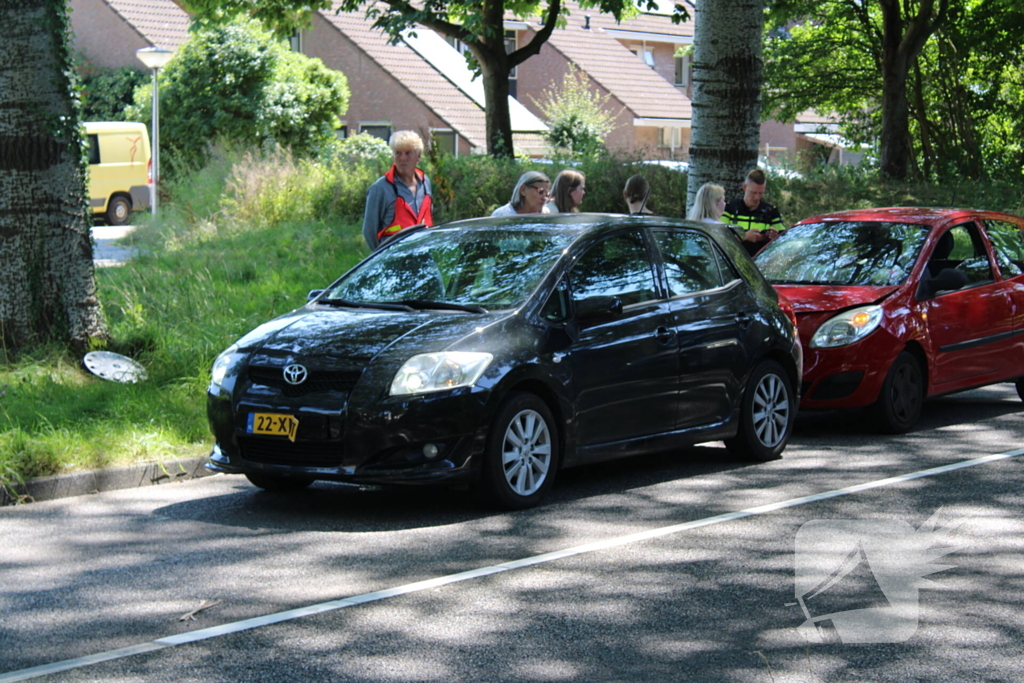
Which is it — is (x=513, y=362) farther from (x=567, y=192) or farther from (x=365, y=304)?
(x=567, y=192)

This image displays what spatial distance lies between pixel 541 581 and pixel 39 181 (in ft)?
21.3

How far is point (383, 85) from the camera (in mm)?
46938

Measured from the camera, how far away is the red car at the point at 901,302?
421 inches

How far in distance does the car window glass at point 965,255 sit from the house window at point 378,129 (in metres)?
36.8

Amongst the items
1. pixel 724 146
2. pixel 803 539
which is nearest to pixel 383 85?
pixel 724 146

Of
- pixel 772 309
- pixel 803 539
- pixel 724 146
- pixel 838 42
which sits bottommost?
pixel 803 539

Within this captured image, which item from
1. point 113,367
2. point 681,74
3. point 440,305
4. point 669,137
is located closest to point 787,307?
point 440,305

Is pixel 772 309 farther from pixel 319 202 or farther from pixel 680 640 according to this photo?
pixel 319 202

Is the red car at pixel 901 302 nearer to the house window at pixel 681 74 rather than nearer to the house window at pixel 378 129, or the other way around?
the house window at pixel 378 129

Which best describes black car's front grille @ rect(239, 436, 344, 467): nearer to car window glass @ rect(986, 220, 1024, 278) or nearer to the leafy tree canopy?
car window glass @ rect(986, 220, 1024, 278)

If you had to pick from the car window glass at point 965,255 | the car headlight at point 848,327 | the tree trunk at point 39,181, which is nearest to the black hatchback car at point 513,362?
the car headlight at point 848,327

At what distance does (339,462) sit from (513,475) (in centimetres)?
99

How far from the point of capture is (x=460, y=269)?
28.4ft

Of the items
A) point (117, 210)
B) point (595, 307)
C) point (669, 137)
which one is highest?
point (669, 137)
